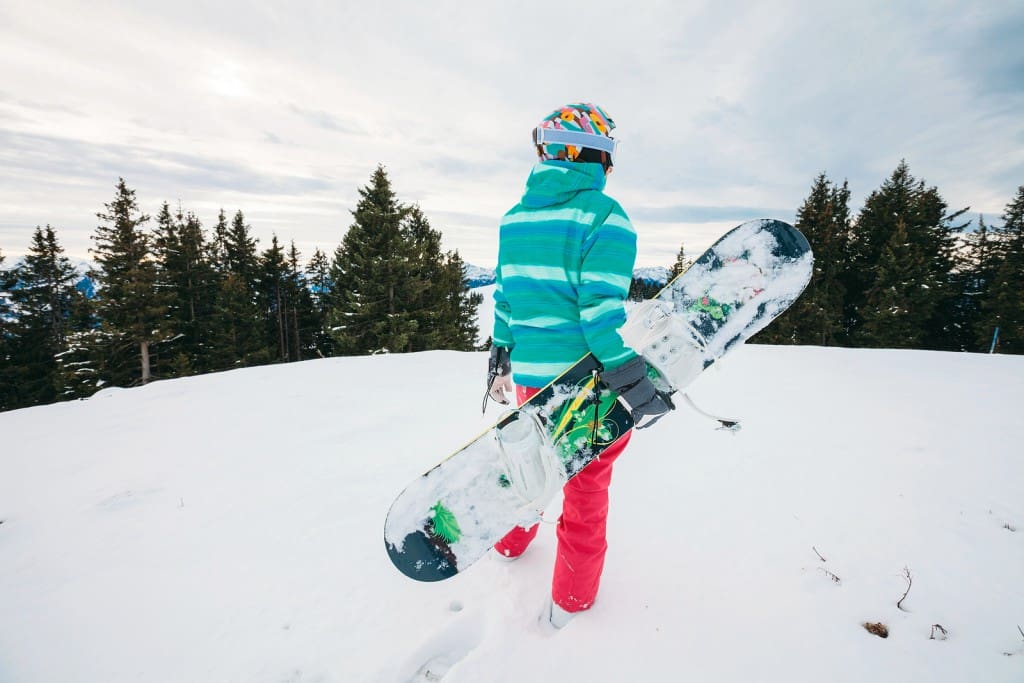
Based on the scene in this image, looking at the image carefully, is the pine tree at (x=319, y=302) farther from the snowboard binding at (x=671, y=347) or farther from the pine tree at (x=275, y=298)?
the snowboard binding at (x=671, y=347)

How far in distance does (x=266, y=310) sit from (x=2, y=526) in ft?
94.3

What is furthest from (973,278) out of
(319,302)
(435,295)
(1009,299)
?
(319,302)

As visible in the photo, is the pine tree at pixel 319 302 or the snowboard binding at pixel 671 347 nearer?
the snowboard binding at pixel 671 347

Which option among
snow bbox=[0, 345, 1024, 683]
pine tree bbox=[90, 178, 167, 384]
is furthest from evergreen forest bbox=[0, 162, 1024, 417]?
snow bbox=[0, 345, 1024, 683]

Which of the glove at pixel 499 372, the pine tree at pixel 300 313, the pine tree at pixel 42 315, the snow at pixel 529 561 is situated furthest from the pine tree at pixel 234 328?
the glove at pixel 499 372

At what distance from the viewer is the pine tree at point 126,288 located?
18047mm

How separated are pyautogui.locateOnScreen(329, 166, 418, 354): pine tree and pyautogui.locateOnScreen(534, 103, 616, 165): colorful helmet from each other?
16.7 meters

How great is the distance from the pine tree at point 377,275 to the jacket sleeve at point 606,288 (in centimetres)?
1696

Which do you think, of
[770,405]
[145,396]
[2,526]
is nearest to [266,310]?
[145,396]

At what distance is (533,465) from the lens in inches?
66.8

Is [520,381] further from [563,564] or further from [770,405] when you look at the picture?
[770,405]

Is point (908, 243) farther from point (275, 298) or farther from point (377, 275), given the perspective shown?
point (275, 298)

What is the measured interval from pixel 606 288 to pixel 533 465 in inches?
32.2

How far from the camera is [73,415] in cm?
444
